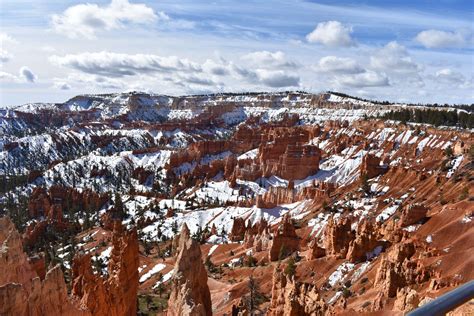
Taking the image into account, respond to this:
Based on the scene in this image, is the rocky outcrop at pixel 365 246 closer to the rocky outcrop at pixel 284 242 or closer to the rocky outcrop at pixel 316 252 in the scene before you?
the rocky outcrop at pixel 316 252

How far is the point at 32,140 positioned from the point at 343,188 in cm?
13516

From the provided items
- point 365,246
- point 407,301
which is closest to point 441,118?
point 365,246

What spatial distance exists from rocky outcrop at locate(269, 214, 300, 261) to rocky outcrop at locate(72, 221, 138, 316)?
86.6ft

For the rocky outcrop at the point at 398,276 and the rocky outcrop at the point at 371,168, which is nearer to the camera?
the rocky outcrop at the point at 398,276

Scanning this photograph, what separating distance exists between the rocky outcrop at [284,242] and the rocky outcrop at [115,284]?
2641 cm

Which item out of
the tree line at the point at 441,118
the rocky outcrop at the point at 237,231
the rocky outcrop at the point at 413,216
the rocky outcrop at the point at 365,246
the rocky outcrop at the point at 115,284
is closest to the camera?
the rocky outcrop at the point at 115,284

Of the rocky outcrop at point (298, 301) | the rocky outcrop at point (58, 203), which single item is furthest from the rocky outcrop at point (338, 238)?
the rocky outcrop at point (58, 203)

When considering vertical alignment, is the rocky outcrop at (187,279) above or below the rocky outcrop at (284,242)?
above

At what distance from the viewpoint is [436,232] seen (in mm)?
40438

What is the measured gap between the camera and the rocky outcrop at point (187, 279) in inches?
746

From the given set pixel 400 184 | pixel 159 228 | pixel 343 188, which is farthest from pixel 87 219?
pixel 400 184

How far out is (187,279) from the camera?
2025 cm

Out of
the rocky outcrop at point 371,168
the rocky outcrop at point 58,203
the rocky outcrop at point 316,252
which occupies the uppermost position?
the rocky outcrop at point 371,168

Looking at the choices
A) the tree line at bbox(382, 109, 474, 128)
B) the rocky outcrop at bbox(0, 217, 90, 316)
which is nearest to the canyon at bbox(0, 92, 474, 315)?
the rocky outcrop at bbox(0, 217, 90, 316)
